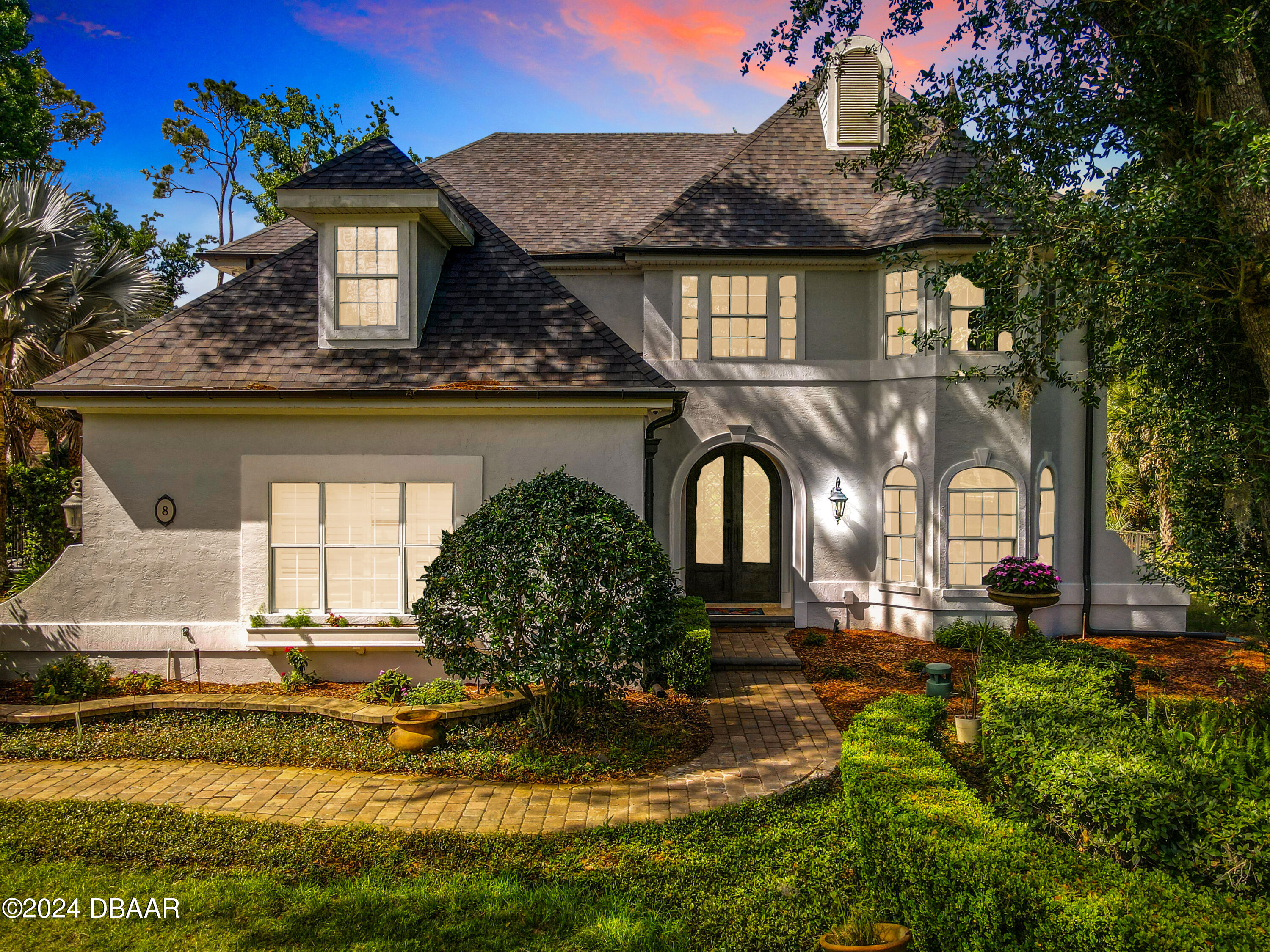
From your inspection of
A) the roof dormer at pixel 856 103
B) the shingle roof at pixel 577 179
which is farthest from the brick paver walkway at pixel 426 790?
the roof dormer at pixel 856 103

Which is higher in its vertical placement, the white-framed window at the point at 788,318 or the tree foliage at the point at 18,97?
the tree foliage at the point at 18,97

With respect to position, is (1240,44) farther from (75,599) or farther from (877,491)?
(75,599)

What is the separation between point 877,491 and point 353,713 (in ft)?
30.8

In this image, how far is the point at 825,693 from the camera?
9.45 m

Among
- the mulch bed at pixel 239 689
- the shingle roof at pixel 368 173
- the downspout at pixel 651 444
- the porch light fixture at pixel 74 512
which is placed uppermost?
the shingle roof at pixel 368 173

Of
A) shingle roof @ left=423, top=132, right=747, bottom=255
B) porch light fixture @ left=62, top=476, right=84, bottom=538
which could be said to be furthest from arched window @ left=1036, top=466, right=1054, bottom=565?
porch light fixture @ left=62, top=476, right=84, bottom=538

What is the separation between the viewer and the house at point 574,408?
358 inches

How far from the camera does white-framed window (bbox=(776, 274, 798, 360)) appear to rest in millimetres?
13305

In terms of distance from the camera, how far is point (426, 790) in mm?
6508

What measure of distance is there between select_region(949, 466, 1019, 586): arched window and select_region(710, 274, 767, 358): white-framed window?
4.13 meters

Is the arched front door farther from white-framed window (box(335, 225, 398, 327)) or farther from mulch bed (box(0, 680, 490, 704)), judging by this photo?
white-framed window (box(335, 225, 398, 327))

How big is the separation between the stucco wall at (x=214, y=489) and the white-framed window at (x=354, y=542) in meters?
0.21

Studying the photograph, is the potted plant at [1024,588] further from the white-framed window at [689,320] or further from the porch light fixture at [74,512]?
the porch light fixture at [74,512]

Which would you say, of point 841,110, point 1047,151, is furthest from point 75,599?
point 841,110
